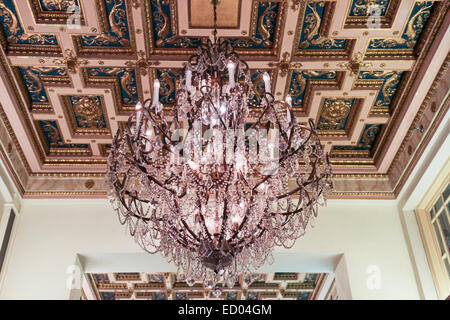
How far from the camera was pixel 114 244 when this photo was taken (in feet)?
20.9

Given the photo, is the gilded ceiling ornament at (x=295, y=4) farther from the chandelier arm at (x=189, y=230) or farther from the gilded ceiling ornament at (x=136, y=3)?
the chandelier arm at (x=189, y=230)

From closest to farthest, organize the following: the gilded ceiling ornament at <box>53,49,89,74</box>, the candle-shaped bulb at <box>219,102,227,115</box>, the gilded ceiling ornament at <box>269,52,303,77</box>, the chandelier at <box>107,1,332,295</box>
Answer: the chandelier at <box>107,1,332,295</box> → the candle-shaped bulb at <box>219,102,227,115</box> → the gilded ceiling ornament at <box>53,49,89,74</box> → the gilded ceiling ornament at <box>269,52,303,77</box>

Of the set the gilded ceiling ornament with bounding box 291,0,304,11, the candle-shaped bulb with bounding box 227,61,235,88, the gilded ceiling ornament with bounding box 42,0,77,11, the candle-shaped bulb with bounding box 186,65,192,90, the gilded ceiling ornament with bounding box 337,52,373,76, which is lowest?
the candle-shaped bulb with bounding box 227,61,235,88

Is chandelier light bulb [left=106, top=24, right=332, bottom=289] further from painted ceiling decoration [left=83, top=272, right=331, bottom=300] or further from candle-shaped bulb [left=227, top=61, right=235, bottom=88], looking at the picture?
painted ceiling decoration [left=83, top=272, right=331, bottom=300]

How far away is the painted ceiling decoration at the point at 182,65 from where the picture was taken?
15.9 feet

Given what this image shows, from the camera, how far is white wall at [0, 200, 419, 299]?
606 centimetres

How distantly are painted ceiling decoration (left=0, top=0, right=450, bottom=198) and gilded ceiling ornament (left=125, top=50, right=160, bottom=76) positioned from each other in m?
0.01

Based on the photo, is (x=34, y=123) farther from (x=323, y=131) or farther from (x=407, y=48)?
(x=407, y=48)

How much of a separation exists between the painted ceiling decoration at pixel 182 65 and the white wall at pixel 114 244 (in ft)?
0.82

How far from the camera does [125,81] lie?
571 cm

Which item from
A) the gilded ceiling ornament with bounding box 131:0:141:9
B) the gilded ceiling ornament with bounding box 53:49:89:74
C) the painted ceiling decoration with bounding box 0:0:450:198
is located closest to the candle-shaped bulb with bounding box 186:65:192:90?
the painted ceiling decoration with bounding box 0:0:450:198

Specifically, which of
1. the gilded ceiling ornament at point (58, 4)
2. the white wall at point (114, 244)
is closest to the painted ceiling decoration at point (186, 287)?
the white wall at point (114, 244)

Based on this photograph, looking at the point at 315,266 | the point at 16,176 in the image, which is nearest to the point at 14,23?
the point at 16,176

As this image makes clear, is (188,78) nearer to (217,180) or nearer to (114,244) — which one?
(217,180)
